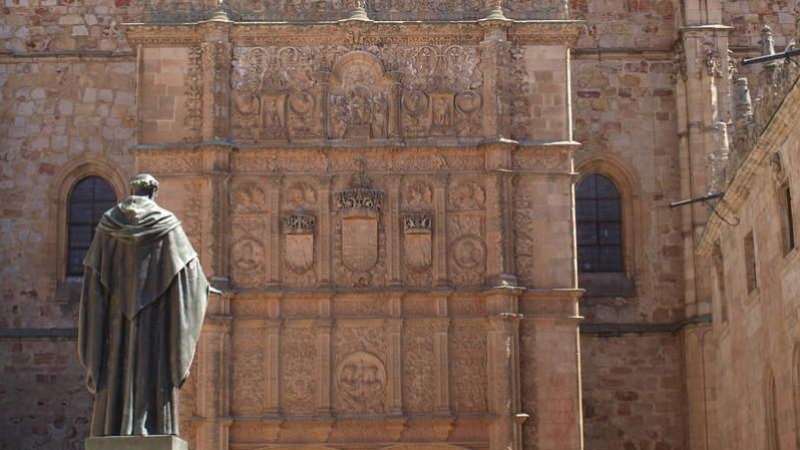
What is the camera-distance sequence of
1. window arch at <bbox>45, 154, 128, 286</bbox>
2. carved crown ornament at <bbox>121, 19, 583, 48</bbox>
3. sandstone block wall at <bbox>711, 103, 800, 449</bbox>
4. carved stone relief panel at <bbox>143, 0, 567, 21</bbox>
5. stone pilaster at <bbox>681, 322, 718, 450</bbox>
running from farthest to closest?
1. window arch at <bbox>45, 154, 128, 286</bbox>
2. stone pilaster at <bbox>681, 322, 718, 450</bbox>
3. carved stone relief panel at <bbox>143, 0, 567, 21</bbox>
4. carved crown ornament at <bbox>121, 19, 583, 48</bbox>
5. sandstone block wall at <bbox>711, 103, 800, 449</bbox>

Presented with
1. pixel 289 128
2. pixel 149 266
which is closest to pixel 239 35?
pixel 289 128

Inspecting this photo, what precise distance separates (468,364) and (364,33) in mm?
6003

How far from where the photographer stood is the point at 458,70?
2608 cm

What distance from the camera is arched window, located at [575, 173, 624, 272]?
30.0 metres

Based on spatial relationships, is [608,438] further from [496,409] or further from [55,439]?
[55,439]

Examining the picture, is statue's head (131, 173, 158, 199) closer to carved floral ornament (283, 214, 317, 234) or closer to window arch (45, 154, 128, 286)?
carved floral ornament (283, 214, 317, 234)

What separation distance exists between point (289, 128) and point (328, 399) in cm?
473

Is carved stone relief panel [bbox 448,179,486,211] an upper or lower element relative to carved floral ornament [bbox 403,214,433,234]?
upper

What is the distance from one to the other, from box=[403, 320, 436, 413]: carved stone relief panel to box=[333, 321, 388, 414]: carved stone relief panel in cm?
37

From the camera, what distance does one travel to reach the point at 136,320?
1020cm

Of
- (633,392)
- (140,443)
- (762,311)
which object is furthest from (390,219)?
(140,443)

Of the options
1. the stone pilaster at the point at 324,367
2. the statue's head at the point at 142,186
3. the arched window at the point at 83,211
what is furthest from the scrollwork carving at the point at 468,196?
the statue's head at the point at 142,186

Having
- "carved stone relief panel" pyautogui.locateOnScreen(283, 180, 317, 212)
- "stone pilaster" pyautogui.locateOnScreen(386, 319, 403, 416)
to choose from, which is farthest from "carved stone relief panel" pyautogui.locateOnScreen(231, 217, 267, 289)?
"stone pilaster" pyautogui.locateOnScreen(386, 319, 403, 416)

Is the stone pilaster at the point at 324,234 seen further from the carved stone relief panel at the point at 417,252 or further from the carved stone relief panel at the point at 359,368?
the carved stone relief panel at the point at 417,252
